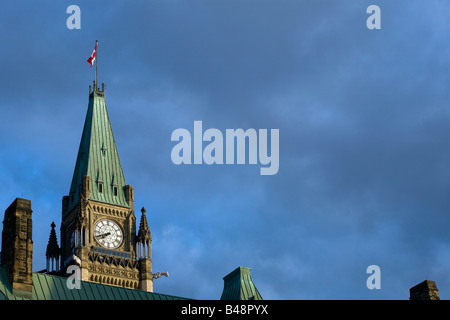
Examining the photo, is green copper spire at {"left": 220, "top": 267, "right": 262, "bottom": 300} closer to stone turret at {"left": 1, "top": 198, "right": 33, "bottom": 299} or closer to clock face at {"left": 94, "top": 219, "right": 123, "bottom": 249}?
stone turret at {"left": 1, "top": 198, "right": 33, "bottom": 299}

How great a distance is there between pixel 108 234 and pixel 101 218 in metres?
2.30

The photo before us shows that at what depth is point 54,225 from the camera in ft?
485

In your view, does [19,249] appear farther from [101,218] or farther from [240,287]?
[101,218]

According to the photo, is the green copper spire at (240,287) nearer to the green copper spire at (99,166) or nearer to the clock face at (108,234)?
the clock face at (108,234)

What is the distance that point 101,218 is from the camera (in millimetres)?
145250

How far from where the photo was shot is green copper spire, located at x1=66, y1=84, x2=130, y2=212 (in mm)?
147375

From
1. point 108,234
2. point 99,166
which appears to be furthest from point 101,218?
point 99,166

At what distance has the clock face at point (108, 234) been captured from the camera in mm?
143500

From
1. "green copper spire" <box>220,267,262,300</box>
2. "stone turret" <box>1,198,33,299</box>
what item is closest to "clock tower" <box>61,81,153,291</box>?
"green copper spire" <box>220,267,262,300</box>
